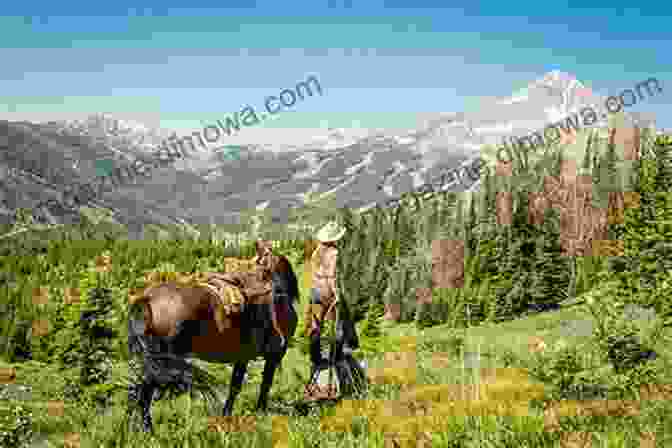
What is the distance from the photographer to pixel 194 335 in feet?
26.4

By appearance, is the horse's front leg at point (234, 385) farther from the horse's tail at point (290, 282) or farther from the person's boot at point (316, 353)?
the horse's tail at point (290, 282)

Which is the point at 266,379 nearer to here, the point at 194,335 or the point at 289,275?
the point at 289,275

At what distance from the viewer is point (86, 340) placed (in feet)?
83.9

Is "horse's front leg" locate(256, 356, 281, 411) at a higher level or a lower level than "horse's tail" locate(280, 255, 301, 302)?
lower

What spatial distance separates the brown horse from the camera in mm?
7477

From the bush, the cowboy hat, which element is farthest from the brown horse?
the bush

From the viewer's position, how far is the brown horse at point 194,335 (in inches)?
294

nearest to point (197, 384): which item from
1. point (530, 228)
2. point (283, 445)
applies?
point (283, 445)

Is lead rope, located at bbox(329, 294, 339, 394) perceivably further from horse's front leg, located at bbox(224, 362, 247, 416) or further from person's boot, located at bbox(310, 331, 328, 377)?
horse's front leg, located at bbox(224, 362, 247, 416)

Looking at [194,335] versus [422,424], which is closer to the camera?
[422,424]

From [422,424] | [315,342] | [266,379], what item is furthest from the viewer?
[315,342]

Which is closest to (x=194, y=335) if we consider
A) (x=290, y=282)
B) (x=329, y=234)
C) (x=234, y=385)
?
(x=234, y=385)

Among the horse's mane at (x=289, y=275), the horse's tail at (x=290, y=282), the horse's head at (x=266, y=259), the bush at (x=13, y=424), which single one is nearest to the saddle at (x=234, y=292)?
the horse's head at (x=266, y=259)

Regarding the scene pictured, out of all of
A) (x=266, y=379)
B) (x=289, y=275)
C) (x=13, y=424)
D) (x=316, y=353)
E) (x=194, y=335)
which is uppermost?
(x=289, y=275)
